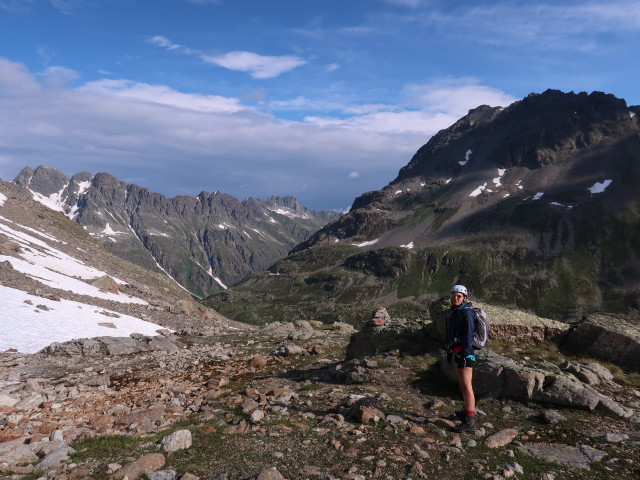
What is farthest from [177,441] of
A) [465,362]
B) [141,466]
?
[465,362]

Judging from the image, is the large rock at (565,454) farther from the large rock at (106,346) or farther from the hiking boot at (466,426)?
the large rock at (106,346)

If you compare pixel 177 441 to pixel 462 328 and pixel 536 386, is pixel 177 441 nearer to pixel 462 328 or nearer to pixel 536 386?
pixel 462 328

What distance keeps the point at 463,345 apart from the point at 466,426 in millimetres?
2331

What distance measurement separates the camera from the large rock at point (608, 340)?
1758 centimetres

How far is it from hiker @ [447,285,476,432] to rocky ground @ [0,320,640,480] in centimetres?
75

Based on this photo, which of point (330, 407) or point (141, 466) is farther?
point (330, 407)

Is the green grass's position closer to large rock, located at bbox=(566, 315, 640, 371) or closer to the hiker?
the hiker

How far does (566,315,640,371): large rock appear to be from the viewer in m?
17.6

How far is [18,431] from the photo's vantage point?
11.4 meters

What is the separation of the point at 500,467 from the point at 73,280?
51.6m

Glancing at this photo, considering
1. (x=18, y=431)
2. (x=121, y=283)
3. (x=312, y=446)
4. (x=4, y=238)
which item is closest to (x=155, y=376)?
(x=18, y=431)

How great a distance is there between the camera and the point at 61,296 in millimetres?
37750

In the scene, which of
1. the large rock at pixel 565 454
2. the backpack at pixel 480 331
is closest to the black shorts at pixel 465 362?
the backpack at pixel 480 331

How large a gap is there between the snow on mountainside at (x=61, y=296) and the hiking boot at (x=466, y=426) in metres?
26.1
